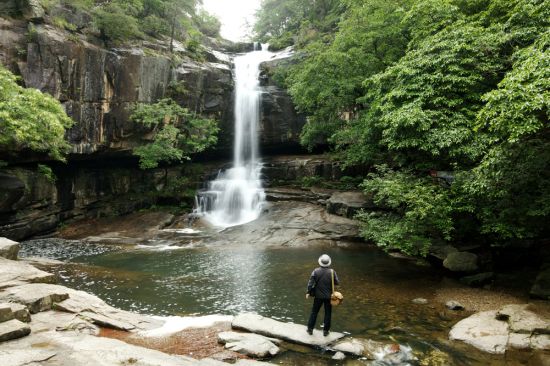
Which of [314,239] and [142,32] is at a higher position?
[142,32]

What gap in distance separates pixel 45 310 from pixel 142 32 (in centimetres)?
2614

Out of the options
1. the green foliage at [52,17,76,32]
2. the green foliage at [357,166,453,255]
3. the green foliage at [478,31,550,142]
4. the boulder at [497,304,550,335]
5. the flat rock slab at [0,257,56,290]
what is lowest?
the boulder at [497,304,550,335]

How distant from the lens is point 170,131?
88.8 ft

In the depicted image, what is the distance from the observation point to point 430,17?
666 inches

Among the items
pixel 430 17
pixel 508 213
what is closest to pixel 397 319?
pixel 508 213

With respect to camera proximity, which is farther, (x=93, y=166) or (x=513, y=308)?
(x=93, y=166)

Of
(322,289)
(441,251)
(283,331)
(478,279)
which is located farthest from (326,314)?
(441,251)

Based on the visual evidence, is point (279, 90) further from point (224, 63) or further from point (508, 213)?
point (508, 213)

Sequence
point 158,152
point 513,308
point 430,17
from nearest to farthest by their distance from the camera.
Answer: point 513,308 < point 430,17 < point 158,152

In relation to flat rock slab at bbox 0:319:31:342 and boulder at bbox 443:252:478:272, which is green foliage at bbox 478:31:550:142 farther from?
flat rock slab at bbox 0:319:31:342

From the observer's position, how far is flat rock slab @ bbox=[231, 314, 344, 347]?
8398mm

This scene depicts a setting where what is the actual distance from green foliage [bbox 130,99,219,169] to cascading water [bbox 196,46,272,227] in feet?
Result: 11.4

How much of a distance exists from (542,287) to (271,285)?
884cm

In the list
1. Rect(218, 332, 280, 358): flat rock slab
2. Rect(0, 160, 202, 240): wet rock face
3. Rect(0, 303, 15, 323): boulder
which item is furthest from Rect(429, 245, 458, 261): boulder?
Rect(0, 160, 202, 240): wet rock face
